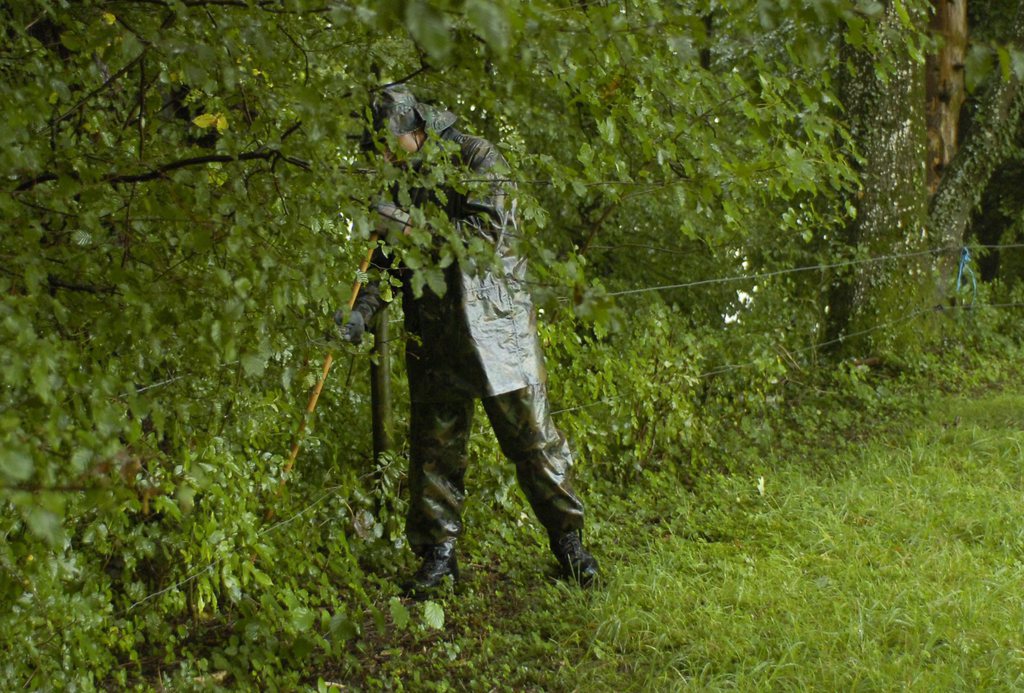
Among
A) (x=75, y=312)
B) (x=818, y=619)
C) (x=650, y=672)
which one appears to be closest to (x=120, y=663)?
(x=75, y=312)

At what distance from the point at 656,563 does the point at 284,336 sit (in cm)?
238

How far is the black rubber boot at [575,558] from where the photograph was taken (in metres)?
4.55

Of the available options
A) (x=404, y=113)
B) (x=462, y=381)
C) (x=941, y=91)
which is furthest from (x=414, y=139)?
(x=941, y=91)

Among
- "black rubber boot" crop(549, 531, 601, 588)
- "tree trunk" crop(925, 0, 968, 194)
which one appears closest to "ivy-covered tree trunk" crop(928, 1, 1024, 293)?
"tree trunk" crop(925, 0, 968, 194)

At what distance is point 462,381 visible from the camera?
4.30 m

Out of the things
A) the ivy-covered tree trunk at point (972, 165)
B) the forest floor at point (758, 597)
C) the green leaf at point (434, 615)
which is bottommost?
the forest floor at point (758, 597)

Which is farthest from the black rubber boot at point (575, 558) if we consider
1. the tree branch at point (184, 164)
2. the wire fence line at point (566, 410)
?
the tree branch at point (184, 164)

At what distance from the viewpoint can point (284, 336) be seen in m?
2.99

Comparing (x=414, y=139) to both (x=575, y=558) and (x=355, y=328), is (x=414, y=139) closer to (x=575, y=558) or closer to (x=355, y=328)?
(x=355, y=328)

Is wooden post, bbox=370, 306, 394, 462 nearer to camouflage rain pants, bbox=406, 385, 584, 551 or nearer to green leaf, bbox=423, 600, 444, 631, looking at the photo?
camouflage rain pants, bbox=406, 385, 584, 551

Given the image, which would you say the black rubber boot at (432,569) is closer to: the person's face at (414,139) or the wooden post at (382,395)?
the wooden post at (382,395)

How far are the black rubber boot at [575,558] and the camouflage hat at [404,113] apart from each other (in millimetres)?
1870

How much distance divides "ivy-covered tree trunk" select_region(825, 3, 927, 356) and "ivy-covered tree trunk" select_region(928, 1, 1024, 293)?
396 millimetres

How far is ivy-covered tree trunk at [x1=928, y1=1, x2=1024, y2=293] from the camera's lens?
867cm
